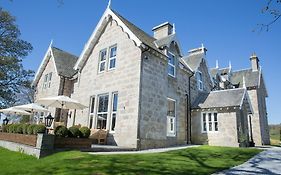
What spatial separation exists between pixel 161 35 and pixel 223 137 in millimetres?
10812

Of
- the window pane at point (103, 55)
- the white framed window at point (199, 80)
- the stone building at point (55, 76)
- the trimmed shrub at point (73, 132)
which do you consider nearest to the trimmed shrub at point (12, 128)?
the trimmed shrub at point (73, 132)

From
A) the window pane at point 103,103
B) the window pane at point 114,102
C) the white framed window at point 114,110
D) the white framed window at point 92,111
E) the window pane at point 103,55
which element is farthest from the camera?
the window pane at point 103,55

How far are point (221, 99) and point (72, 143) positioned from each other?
1413cm

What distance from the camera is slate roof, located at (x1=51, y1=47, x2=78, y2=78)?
2492 centimetres

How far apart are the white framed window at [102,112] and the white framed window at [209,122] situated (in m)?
9.10

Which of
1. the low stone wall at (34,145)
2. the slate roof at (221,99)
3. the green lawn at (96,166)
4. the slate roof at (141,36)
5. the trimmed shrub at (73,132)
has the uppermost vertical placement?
the slate roof at (141,36)

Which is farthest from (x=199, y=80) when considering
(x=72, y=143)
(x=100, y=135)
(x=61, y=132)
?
(x=61, y=132)

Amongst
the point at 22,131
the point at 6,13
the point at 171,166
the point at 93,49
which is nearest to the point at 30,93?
the point at 6,13

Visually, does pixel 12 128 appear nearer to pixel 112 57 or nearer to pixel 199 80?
pixel 112 57

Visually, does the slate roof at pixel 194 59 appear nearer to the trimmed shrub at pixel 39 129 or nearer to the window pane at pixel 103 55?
the window pane at pixel 103 55

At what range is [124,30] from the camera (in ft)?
55.1

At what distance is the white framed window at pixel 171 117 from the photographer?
17656 millimetres

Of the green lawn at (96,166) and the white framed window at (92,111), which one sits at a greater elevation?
the white framed window at (92,111)

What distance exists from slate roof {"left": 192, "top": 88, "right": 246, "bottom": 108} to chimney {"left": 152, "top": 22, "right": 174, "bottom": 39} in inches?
283
